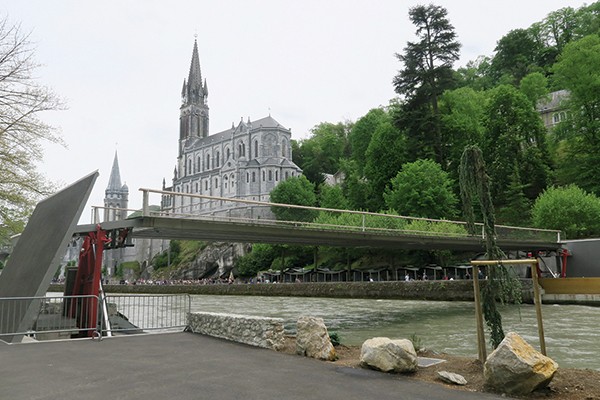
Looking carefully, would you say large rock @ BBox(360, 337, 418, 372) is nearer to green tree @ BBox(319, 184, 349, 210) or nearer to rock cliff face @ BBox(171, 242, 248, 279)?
green tree @ BBox(319, 184, 349, 210)

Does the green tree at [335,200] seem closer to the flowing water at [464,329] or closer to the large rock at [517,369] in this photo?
the flowing water at [464,329]

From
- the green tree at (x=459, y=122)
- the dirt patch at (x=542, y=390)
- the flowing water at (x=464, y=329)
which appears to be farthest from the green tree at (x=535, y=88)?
the dirt patch at (x=542, y=390)

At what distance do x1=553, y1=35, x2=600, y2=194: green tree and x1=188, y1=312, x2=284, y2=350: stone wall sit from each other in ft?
154

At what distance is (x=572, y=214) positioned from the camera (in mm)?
38844

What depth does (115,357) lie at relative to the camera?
9.47m

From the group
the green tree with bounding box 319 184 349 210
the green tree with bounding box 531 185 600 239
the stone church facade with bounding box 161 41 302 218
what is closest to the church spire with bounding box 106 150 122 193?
the stone church facade with bounding box 161 41 302 218

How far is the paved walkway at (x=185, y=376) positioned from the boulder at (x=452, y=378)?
11.9 inches

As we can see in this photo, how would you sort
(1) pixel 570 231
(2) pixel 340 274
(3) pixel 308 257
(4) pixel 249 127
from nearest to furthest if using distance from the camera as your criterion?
(1) pixel 570 231
(2) pixel 340 274
(3) pixel 308 257
(4) pixel 249 127

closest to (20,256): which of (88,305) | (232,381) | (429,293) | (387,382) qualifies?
(88,305)

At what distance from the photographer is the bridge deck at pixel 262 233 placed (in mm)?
15062

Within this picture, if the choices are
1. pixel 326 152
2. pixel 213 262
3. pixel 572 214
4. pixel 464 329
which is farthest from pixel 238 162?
pixel 464 329

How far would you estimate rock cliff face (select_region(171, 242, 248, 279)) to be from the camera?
88.4 meters

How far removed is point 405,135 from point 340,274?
1959 cm

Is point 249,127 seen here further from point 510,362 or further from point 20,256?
point 510,362
